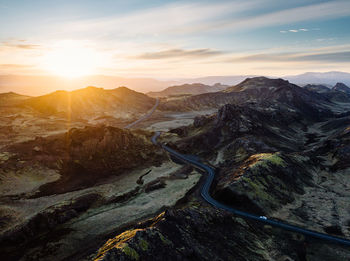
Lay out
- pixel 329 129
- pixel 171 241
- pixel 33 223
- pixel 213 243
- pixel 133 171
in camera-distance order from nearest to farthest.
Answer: pixel 171 241 → pixel 213 243 → pixel 33 223 → pixel 133 171 → pixel 329 129

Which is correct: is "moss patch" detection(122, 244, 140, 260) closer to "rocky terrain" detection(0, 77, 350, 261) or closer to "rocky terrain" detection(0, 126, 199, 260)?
"rocky terrain" detection(0, 77, 350, 261)

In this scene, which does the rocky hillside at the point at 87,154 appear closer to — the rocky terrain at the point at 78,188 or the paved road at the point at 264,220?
the rocky terrain at the point at 78,188

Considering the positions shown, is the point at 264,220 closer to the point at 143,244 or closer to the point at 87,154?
the point at 143,244

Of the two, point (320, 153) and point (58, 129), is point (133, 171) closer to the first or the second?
point (320, 153)

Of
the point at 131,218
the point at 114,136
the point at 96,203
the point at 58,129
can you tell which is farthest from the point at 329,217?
the point at 58,129

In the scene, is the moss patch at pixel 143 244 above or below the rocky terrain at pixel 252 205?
above

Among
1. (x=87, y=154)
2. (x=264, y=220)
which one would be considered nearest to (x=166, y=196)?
(x=264, y=220)

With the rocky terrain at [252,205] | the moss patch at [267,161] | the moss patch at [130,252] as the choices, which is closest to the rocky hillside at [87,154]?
the rocky terrain at [252,205]

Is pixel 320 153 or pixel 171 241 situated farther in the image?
pixel 320 153
